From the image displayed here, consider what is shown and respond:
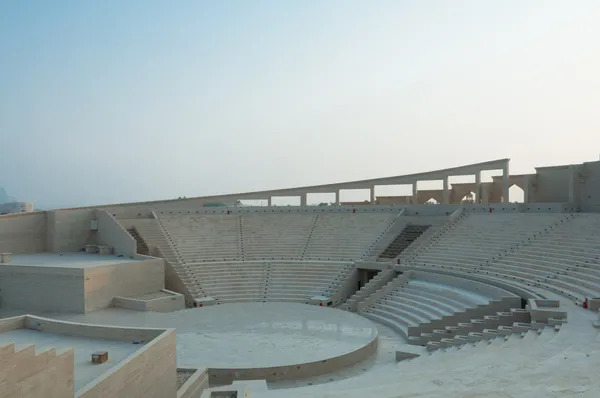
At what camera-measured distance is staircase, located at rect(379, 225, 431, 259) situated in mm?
24842

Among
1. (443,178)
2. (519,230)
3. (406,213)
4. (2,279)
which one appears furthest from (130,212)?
(519,230)

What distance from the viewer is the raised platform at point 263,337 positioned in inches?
503

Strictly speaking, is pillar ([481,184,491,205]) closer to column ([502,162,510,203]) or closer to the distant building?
column ([502,162,510,203])

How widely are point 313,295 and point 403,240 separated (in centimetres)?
669

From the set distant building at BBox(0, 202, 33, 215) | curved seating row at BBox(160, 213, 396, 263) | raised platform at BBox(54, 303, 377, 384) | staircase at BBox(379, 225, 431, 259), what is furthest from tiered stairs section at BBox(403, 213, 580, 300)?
distant building at BBox(0, 202, 33, 215)

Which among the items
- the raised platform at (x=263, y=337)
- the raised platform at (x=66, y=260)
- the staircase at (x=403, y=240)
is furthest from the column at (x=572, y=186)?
the raised platform at (x=66, y=260)

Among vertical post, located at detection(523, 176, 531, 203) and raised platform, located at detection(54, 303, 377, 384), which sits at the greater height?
vertical post, located at detection(523, 176, 531, 203)

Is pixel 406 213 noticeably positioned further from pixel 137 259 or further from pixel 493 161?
pixel 137 259

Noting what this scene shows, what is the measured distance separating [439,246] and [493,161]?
7.12 meters

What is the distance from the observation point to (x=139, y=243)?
25.4 m

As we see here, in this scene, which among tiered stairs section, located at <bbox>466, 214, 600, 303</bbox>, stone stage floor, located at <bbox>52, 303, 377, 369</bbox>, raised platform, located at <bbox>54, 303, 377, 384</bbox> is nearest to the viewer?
raised platform, located at <bbox>54, 303, 377, 384</bbox>

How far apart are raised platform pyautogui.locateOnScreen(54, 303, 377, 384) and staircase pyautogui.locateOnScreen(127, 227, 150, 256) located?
548 cm

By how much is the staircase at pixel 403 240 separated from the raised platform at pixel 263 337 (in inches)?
255

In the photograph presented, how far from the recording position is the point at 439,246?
23.6m
